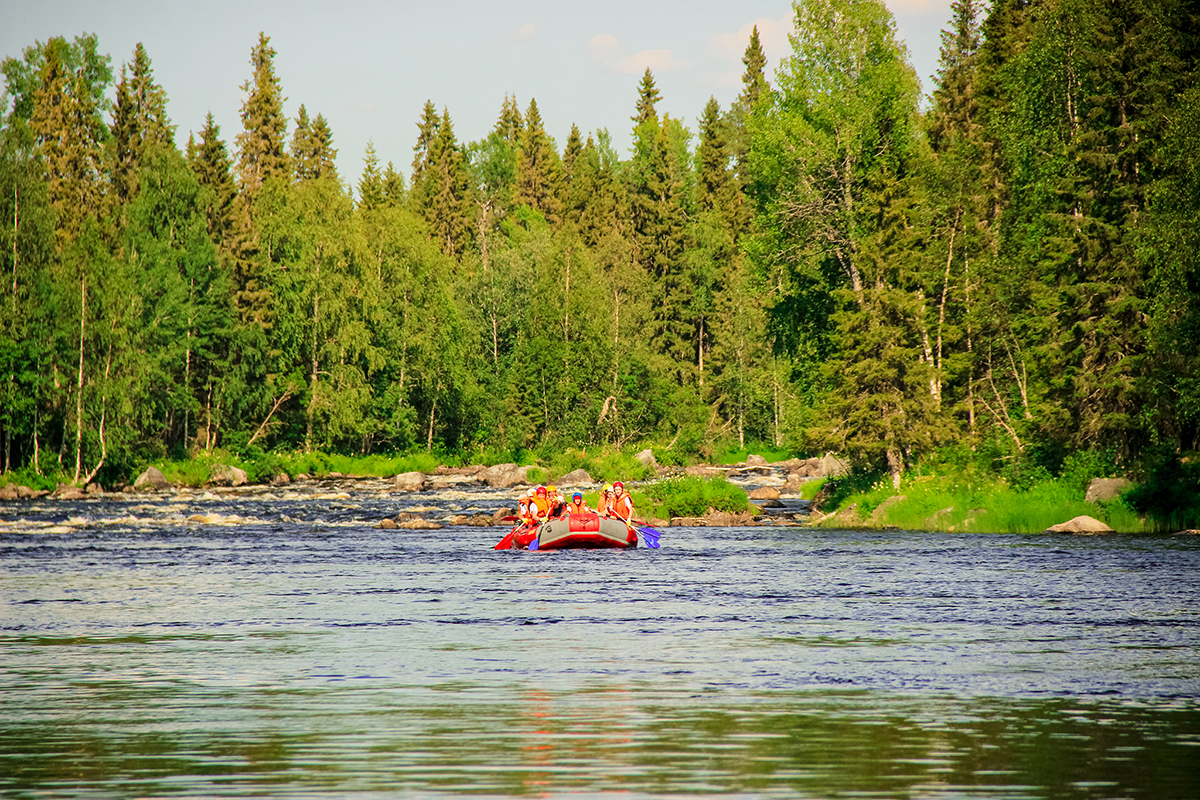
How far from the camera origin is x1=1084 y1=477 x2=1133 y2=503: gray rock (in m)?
37.9

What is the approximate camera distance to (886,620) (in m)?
21.8

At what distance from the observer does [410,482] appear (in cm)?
6925

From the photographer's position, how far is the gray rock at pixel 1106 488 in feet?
124

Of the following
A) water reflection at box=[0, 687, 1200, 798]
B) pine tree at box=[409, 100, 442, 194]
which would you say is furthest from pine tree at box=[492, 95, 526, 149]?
water reflection at box=[0, 687, 1200, 798]

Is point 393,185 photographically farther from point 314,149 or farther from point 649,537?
point 649,537

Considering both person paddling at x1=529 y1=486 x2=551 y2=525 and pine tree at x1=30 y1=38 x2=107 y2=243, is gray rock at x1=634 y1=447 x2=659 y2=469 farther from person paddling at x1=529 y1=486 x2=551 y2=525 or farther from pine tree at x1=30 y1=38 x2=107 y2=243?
pine tree at x1=30 y1=38 x2=107 y2=243

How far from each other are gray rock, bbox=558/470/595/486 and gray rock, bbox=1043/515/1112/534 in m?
36.0

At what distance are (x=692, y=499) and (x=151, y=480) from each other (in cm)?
3043

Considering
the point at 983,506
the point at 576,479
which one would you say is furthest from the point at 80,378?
the point at 983,506

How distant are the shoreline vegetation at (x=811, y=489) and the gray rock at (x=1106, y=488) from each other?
0.04 meters

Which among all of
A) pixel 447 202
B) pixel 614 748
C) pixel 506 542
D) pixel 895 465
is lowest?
pixel 506 542

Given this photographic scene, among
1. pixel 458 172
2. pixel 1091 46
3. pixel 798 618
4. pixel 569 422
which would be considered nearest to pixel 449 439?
pixel 569 422

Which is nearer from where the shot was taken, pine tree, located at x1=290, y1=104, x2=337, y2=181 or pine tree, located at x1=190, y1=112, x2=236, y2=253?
pine tree, located at x1=190, y1=112, x2=236, y2=253

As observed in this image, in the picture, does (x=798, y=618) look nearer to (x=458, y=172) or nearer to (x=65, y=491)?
A: (x=65, y=491)
